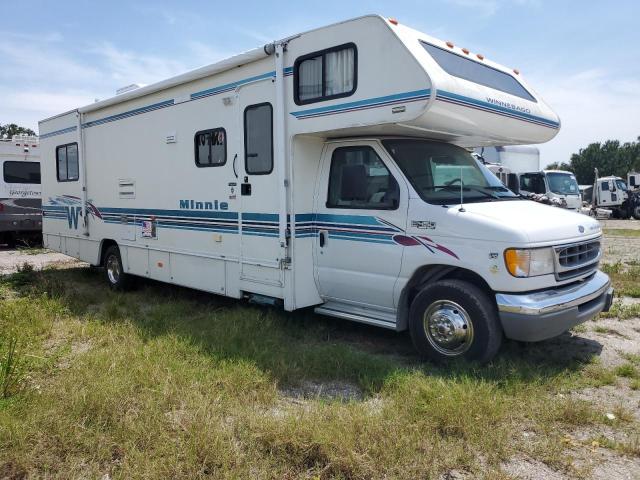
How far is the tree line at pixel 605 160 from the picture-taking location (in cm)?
6669

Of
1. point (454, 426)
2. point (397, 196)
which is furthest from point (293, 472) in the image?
point (397, 196)

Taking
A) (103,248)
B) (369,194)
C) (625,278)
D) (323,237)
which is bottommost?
(625,278)

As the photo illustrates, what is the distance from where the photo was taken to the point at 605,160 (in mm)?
67188

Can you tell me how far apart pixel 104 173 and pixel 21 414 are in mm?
5471

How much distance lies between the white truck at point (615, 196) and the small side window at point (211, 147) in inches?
999

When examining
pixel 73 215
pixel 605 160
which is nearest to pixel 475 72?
pixel 73 215

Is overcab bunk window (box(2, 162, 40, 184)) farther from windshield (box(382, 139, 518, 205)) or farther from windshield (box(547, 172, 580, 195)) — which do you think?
windshield (box(547, 172, 580, 195))

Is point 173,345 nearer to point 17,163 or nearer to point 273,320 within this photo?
point 273,320

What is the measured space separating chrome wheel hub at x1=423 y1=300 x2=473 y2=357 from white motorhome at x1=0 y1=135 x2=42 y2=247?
12489mm

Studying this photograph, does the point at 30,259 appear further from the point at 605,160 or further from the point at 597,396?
the point at 605,160

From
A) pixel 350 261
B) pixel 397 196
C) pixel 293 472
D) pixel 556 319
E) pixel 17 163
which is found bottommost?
pixel 293 472

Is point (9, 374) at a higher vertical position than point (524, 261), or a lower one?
lower

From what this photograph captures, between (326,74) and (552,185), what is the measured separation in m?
15.6

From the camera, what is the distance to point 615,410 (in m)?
3.97
